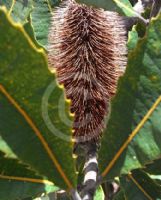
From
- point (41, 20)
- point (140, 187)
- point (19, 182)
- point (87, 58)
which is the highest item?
point (41, 20)

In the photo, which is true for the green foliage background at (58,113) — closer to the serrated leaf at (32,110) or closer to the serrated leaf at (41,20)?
the serrated leaf at (32,110)

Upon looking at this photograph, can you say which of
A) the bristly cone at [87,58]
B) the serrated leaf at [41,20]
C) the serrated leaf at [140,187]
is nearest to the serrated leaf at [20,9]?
the serrated leaf at [41,20]

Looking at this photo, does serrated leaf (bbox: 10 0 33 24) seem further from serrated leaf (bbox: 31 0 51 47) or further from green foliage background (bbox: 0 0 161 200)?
green foliage background (bbox: 0 0 161 200)

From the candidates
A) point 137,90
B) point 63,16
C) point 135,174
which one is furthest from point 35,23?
point 137,90

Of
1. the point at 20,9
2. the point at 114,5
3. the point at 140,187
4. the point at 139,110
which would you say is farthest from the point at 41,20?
the point at 139,110

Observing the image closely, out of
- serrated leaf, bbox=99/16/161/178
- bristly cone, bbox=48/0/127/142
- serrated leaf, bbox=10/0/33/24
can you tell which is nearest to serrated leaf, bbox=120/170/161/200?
bristly cone, bbox=48/0/127/142

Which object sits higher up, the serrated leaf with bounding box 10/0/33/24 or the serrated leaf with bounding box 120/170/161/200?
the serrated leaf with bounding box 10/0/33/24

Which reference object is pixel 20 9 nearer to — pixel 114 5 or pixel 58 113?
pixel 114 5
